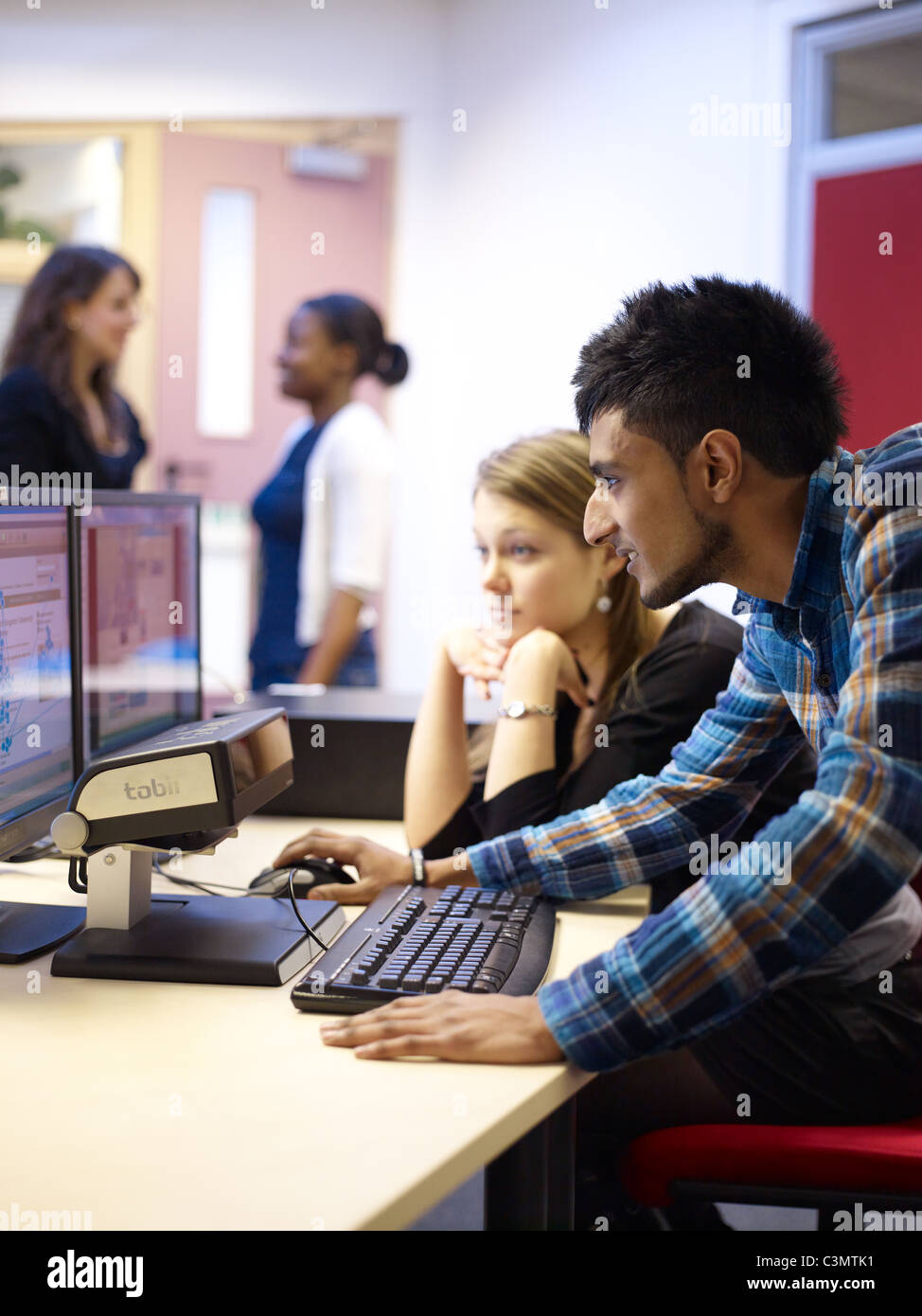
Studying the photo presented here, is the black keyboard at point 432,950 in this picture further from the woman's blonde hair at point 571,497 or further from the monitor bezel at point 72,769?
the woman's blonde hair at point 571,497

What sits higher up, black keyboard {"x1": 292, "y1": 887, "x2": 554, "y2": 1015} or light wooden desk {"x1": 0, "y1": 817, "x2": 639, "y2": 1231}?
black keyboard {"x1": 292, "y1": 887, "x2": 554, "y2": 1015}

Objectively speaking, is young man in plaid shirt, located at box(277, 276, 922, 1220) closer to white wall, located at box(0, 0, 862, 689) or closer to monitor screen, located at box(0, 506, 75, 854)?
monitor screen, located at box(0, 506, 75, 854)

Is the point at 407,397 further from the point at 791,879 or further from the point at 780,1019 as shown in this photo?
the point at 791,879

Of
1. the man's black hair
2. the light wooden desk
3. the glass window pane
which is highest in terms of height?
the glass window pane

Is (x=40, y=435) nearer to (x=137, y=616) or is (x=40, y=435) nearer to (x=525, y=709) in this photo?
(x=137, y=616)

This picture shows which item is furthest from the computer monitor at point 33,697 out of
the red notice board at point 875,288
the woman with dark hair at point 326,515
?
the red notice board at point 875,288

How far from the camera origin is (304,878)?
1.40 m

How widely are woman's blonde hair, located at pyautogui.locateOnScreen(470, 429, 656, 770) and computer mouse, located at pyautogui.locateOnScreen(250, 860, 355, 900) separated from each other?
0.42 meters

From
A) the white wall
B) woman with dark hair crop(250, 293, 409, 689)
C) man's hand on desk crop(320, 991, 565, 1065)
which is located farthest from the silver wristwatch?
the white wall

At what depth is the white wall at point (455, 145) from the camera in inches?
142

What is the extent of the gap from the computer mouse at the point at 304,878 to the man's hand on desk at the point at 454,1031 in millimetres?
411

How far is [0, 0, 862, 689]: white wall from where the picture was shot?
3.61 m

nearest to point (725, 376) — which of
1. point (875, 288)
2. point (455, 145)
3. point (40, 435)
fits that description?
point (40, 435)
